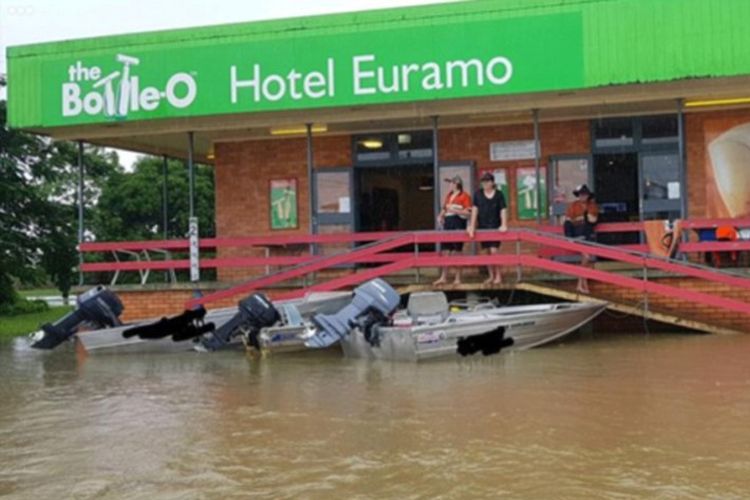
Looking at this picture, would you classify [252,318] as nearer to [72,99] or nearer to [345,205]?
[345,205]

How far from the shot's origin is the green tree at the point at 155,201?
1414 inches

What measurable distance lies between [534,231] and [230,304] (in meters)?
5.06

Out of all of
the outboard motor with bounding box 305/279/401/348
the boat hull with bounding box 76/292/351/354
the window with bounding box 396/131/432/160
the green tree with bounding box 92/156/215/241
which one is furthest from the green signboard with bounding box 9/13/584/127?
the green tree with bounding box 92/156/215/241

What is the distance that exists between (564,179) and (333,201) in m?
4.18

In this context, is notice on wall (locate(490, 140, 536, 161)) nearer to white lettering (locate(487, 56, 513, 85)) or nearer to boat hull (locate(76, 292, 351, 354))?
white lettering (locate(487, 56, 513, 85))

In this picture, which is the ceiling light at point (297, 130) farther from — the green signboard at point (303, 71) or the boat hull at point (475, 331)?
the boat hull at point (475, 331)

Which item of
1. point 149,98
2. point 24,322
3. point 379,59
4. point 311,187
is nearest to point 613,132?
point 379,59

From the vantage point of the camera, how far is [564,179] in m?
17.3

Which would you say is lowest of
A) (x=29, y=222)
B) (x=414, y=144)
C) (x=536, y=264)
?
(x=536, y=264)

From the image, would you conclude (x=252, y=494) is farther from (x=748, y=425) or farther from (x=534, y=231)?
(x=534, y=231)

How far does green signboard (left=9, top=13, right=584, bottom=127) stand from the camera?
15.1 metres

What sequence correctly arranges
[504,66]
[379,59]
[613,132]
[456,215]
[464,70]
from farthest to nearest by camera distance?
[613,132]
[379,59]
[464,70]
[504,66]
[456,215]

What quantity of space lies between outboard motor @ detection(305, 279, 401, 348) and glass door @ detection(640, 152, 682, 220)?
6486mm

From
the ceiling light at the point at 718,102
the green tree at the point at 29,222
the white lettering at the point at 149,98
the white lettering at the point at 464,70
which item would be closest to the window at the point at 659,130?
the ceiling light at the point at 718,102
